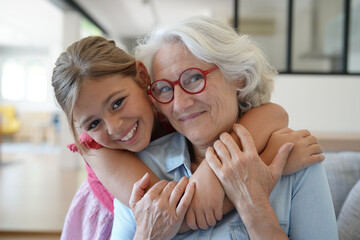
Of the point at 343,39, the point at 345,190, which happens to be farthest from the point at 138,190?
the point at 343,39

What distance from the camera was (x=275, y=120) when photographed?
1277 mm

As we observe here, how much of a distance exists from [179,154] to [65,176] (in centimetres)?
552

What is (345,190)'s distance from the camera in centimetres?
189

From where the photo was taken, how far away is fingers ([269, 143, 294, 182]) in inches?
43.2

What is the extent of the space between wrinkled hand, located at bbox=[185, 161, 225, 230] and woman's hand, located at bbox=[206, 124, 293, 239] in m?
0.03

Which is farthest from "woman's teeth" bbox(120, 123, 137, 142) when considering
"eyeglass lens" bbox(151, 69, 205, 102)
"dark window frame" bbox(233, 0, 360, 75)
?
"dark window frame" bbox(233, 0, 360, 75)

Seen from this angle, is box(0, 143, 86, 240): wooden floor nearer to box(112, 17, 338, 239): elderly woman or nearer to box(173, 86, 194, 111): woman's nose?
box(112, 17, 338, 239): elderly woman

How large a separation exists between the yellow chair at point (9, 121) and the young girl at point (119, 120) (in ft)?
45.8

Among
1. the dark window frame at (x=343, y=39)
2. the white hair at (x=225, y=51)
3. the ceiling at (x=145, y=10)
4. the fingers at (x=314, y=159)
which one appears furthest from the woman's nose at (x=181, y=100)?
the ceiling at (x=145, y=10)

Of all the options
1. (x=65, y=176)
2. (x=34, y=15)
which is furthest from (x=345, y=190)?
(x=34, y=15)

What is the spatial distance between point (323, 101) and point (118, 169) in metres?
4.59

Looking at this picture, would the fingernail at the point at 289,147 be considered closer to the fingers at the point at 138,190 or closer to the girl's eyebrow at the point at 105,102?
the fingers at the point at 138,190

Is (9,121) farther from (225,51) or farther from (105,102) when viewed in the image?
(225,51)

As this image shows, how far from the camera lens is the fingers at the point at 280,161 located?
1.10m
